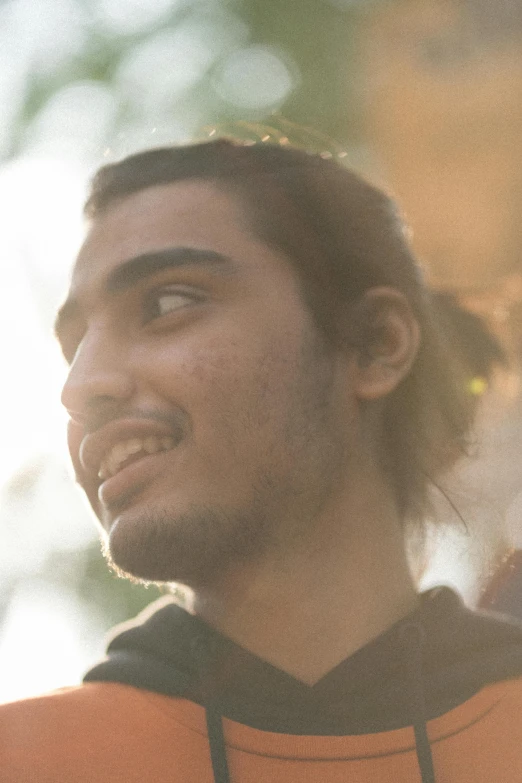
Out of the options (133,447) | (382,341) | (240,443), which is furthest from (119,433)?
(382,341)

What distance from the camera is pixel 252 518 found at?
2.36 metres

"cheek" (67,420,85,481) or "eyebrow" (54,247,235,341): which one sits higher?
"eyebrow" (54,247,235,341)

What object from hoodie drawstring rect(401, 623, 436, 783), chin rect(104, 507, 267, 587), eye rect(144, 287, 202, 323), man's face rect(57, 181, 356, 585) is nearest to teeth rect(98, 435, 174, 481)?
man's face rect(57, 181, 356, 585)

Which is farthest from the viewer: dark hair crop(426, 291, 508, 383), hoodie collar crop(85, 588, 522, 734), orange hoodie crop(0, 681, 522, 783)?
dark hair crop(426, 291, 508, 383)

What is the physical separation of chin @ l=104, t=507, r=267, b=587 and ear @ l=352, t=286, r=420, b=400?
0.66 meters

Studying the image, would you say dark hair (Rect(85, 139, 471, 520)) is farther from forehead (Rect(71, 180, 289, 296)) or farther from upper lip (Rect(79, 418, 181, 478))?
upper lip (Rect(79, 418, 181, 478))

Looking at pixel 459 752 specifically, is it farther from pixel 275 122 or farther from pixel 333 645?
pixel 275 122

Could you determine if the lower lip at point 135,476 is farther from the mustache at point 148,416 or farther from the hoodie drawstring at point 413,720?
the hoodie drawstring at point 413,720

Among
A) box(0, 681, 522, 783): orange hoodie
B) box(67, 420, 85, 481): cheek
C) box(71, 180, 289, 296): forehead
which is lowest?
box(0, 681, 522, 783): orange hoodie

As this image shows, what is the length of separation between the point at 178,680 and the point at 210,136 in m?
1.96

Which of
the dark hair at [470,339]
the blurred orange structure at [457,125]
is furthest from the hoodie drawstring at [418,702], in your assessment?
the blurred orange structure at [457,125]

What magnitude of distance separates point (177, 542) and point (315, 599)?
1.42ft

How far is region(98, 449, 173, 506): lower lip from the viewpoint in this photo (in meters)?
2.35

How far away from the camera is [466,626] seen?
7.86ft
